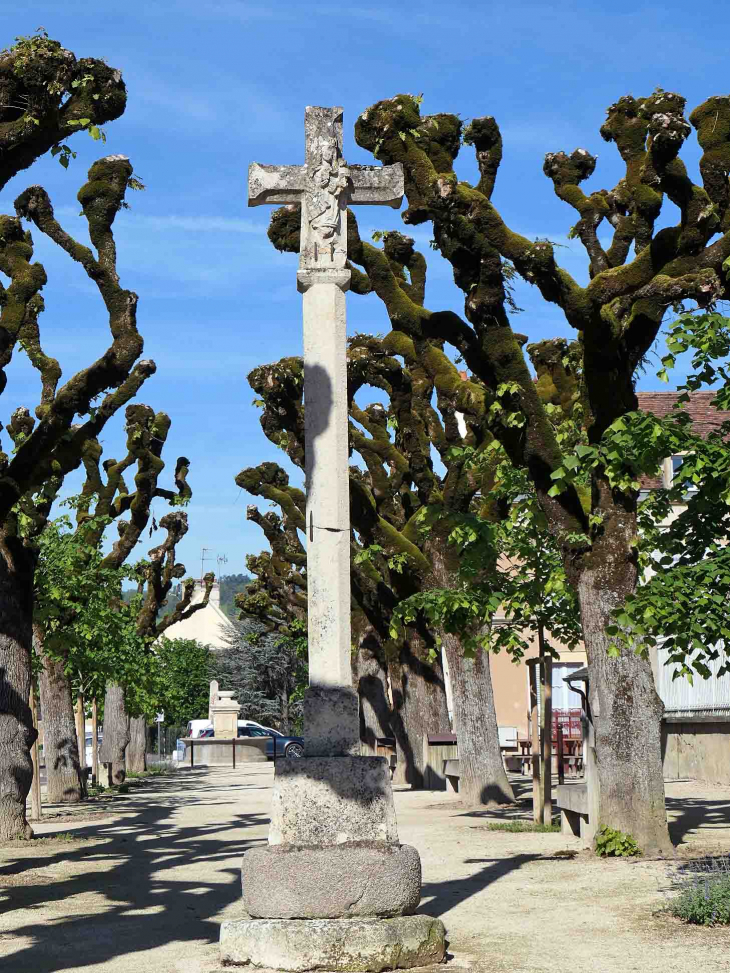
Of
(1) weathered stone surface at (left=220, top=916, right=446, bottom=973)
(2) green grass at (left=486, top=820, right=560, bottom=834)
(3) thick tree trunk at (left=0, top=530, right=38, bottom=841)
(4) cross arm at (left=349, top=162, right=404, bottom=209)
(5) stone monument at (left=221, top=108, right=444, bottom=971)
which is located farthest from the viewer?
(3) thick tree trunk at (left=0, top=530, right=38, bottom=841)

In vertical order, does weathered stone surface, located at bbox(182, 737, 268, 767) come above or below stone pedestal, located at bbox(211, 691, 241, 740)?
below

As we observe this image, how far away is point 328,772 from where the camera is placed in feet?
26.4

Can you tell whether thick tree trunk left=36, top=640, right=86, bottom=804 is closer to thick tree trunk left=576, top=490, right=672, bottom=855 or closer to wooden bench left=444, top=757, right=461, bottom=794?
wooden bench left=444, top=757, right=461, bottom=794

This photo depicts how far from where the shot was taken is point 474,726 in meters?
19.5

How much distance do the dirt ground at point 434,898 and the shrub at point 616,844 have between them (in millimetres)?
191

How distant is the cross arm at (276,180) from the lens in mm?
9031

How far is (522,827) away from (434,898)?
20.1 feet

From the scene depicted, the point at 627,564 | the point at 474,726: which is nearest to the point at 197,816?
the point at 474,726

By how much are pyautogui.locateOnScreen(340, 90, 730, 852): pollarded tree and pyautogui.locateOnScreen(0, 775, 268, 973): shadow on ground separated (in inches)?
165

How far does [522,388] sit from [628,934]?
249 inches

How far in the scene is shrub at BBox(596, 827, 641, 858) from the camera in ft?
39.9

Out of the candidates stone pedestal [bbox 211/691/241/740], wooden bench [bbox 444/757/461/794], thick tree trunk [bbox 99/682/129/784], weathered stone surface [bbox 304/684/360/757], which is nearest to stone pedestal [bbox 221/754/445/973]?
weathered stone surface [bbox 304/684/360/757]

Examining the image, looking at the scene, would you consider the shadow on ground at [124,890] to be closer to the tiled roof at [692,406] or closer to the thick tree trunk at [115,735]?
the thick tree trunk at [115,735]

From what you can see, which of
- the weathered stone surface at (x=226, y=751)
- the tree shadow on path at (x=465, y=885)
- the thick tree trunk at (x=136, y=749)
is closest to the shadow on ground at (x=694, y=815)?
the tree shadow on path at (x=465, y=885)
